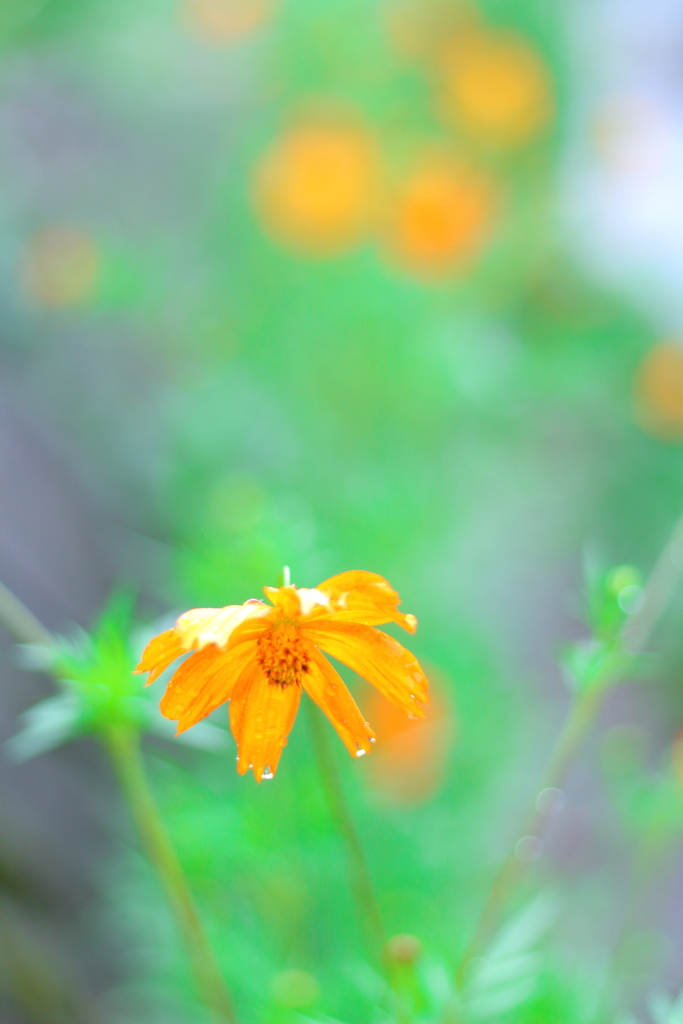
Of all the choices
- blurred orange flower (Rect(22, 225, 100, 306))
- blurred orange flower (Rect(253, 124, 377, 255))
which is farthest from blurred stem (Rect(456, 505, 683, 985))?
blurred orange flower (Rect(22, 225, 100, 306))

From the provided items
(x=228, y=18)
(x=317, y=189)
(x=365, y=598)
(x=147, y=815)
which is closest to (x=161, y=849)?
(x=147, y=815)

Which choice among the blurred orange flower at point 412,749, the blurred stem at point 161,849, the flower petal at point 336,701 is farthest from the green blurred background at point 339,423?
the flower petal at point 336,701

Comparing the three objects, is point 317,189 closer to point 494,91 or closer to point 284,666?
point 494,91

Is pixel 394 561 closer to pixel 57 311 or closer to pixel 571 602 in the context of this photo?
pixel 571 602

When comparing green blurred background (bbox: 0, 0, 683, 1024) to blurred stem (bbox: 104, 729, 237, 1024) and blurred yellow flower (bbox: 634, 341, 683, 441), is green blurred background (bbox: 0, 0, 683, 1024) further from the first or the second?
blurred stem (bbox: 104, 729, 237, 1024)

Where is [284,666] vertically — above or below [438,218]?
below

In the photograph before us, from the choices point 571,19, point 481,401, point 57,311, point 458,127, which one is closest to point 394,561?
point 481,401

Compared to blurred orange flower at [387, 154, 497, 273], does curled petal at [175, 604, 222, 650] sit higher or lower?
lower
